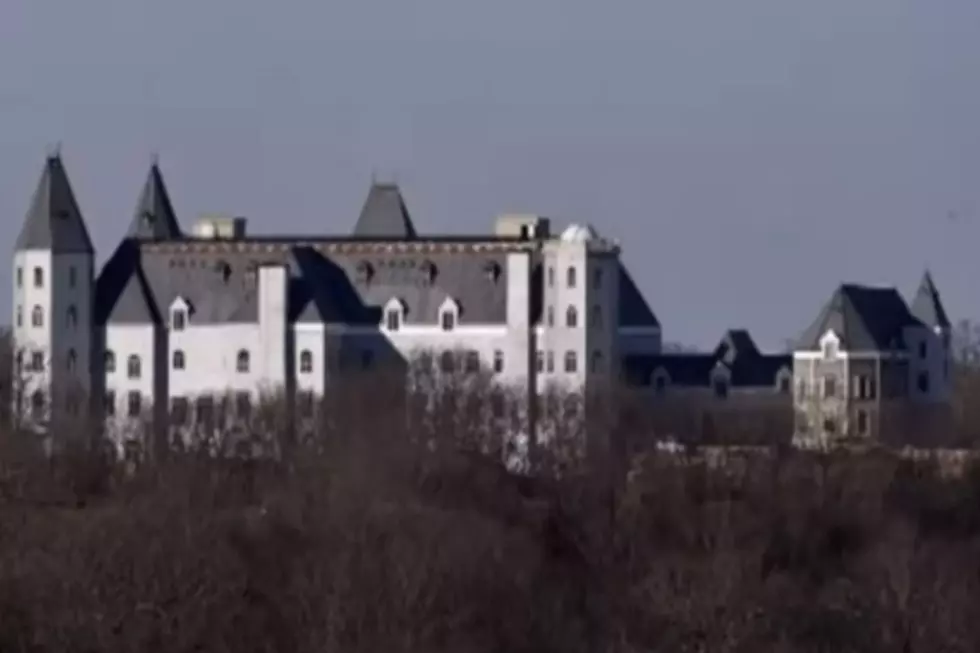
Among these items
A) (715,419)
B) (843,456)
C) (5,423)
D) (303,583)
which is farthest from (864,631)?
(715,419)

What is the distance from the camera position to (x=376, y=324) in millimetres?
95750

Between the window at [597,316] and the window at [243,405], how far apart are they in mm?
6780

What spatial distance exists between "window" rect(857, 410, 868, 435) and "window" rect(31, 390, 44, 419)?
49.3 feet

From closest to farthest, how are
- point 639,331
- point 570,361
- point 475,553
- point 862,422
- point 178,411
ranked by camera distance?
point 475,553, point 178,411, point 862,422, point 570,361, point 639,331

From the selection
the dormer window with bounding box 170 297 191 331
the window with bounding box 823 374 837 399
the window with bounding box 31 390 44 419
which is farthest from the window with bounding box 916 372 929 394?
the window with bounding box 31 390 44 419

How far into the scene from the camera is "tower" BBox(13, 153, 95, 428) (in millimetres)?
94938

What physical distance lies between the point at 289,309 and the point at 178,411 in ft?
9.84

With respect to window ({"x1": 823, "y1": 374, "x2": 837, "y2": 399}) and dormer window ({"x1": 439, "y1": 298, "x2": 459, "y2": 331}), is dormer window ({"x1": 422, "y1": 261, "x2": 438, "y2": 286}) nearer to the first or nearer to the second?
dormer window ({"x1": 439, "y1": 298, "x2": 459, "y2": 331})

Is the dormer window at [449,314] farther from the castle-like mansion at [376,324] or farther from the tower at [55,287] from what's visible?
the tower at [55,287]

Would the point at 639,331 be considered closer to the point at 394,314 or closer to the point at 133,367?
the point at 394,314

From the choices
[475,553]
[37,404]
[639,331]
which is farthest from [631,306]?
[475,553]

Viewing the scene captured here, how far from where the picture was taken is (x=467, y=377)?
93.4 m

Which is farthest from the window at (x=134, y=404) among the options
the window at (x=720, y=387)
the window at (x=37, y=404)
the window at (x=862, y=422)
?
the window at (x=862, y=422)

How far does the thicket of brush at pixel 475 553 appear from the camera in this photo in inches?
2152
